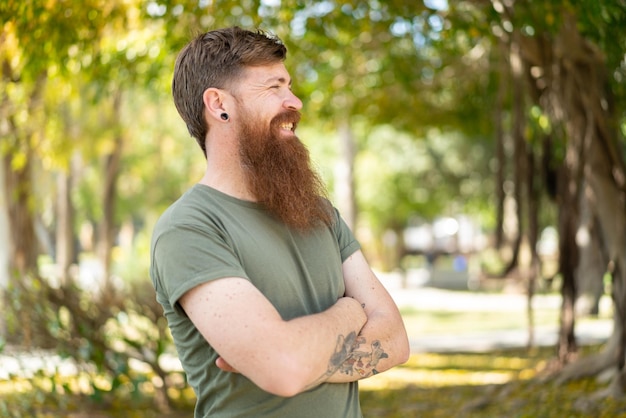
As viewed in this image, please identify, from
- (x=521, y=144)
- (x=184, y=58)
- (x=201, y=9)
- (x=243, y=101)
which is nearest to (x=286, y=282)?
(x=243, y=101)

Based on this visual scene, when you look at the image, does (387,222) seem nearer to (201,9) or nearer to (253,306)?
(201,9)

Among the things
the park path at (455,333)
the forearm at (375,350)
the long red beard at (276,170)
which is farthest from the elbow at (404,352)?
the park path at (455,333)

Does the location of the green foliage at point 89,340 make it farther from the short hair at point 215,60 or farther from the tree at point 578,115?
the short hair at point 215,60

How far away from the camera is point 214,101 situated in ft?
7.67

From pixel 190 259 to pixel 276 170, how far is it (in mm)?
368

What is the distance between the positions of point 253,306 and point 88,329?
6.76 metres

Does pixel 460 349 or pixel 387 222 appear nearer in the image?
pixel 460 349

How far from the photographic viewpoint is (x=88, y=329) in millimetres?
8492

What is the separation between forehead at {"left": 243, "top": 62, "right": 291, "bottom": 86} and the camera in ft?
7.71

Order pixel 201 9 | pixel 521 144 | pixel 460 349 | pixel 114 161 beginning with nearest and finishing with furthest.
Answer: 1. pixel 201 9
2. pixel 521 144
3. pixel 460 349
4. pixel 114 161

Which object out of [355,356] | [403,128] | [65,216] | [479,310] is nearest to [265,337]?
[355,356]

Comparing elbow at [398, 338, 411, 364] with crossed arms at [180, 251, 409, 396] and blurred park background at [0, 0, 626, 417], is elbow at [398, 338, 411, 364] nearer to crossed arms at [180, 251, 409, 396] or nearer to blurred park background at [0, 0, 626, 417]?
crossed arms at [180, 251, 409, 396]

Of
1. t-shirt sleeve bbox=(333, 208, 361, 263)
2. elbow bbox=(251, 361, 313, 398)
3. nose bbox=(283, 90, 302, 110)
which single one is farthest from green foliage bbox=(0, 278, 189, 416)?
elbow bbox=(251, 361, 313, 398)

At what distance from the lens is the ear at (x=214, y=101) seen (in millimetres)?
2330
